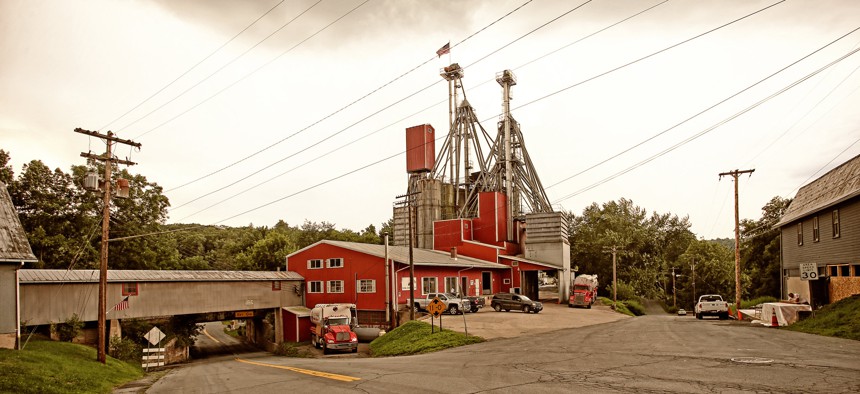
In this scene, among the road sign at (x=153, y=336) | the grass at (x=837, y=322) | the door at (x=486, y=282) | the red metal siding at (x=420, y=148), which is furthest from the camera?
the red metal siding at (x=420, y=148)

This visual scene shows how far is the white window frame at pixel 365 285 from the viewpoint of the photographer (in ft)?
149

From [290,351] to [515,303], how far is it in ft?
60.8

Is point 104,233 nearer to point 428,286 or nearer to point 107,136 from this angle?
point 107,136

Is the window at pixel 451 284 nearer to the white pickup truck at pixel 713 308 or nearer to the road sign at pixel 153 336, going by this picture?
the white pickup truck at pixel 713 308

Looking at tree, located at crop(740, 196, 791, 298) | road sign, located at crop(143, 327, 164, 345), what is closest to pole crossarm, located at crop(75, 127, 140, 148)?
road sign, located at crop(143, 327, 164, 345)

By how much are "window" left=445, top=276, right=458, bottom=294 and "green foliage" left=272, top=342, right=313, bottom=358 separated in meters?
14.8

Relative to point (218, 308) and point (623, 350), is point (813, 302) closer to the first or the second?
point (623, 350)

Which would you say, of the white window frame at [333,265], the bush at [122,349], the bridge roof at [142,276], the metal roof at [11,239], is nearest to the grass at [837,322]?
the white window frame at [333,265]

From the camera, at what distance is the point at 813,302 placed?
32844mm

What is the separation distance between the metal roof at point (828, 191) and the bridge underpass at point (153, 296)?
4106 cm

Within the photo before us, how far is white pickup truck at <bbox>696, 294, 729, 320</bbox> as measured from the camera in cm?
3891

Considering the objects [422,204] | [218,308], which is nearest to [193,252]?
[422,204]

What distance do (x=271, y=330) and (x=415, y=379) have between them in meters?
38.6

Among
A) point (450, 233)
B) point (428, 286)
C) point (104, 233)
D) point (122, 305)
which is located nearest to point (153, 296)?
point (122, 305)
